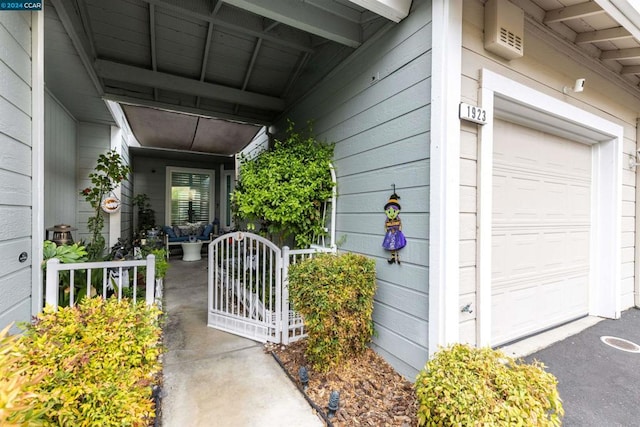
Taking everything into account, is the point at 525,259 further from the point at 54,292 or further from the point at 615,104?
the point at 54,292

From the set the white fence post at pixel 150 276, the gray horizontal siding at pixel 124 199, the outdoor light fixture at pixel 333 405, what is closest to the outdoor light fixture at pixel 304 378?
the outdoor light fixture at pixel 333 405

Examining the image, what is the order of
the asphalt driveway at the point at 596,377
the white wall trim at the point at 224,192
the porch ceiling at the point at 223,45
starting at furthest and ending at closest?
the white wall trim at the point at 224,192 < the porch ceiling at the point at 223,45 < the asphalt driveway at the point at 596,377

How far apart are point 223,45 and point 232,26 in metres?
0.58

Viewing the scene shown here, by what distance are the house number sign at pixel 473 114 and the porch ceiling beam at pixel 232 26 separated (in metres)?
2.45

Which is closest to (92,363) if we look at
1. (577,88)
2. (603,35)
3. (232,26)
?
(232,26)

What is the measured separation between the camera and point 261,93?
15.0 ft

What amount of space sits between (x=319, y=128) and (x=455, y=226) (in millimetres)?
2319

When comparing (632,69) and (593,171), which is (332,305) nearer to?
(593,171)

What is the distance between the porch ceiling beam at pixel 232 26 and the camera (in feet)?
9.04

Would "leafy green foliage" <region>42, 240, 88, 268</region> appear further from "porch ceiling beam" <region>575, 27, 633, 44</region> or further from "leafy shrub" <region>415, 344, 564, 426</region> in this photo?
"porch ceiling beam" <region>575, 27, 633, 44</region>

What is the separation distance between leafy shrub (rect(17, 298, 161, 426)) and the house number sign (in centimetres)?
243

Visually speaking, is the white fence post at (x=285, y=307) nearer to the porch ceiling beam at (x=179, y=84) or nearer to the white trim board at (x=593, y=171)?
the white trim board at (x=593, y=171)

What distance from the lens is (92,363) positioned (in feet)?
4.11

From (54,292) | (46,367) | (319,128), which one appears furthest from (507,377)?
(319,128)
